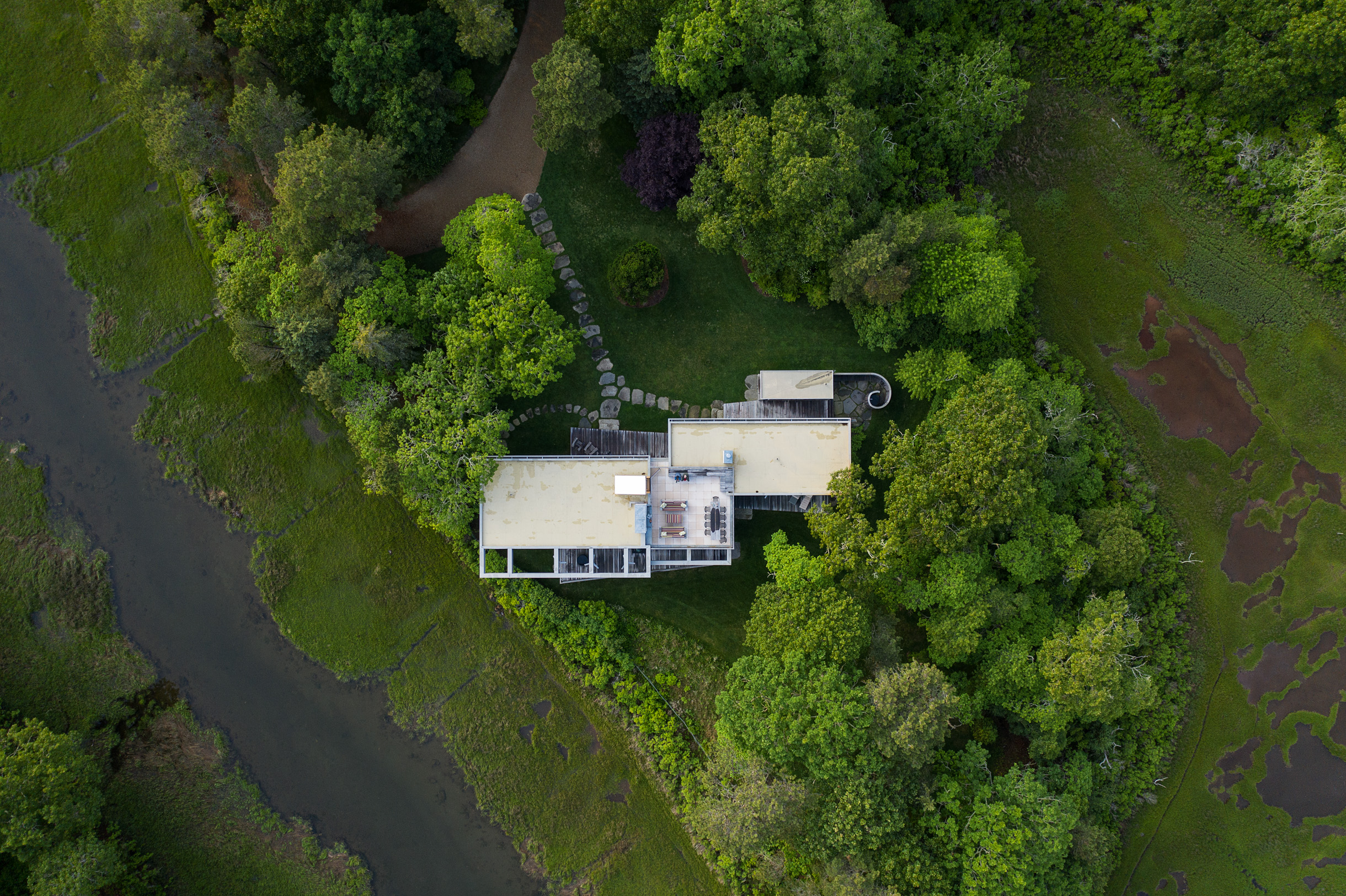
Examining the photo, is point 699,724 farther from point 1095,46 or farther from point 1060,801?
point 1095,46

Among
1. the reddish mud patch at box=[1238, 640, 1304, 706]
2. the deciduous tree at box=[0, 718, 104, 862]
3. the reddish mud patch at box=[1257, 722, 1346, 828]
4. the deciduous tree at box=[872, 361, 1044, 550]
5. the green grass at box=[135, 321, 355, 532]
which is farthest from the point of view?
the green grass at box=[135, 321, 355, 532]

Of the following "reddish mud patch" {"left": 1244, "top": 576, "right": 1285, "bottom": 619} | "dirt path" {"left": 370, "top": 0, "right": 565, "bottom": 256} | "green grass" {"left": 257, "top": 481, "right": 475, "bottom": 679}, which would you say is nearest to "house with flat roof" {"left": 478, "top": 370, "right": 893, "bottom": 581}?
"green grass" {"left": 257, "top": 481, "right": 475, "bottom": 679}

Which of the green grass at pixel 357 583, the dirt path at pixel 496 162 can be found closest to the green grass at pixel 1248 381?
the dirt path at pixel 496 162

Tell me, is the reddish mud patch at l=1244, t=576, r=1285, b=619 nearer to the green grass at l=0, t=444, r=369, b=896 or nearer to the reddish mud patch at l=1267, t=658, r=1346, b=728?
the reddish mud patch at l=1267, t=658, r=1346, b=728

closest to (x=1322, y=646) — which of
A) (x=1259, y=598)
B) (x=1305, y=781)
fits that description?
(x=1259, y=598)

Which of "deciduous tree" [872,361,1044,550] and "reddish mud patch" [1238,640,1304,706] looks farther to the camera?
"reddish mud patch" [1238,640,1304,706]
